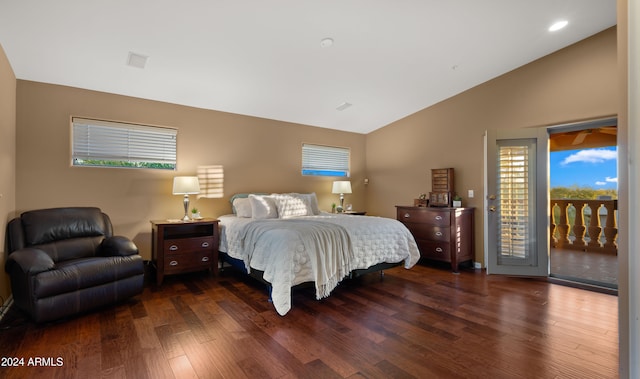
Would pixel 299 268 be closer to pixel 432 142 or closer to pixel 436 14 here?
pixel 436 14

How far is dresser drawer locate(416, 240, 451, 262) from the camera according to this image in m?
4.25

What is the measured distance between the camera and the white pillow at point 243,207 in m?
4.17

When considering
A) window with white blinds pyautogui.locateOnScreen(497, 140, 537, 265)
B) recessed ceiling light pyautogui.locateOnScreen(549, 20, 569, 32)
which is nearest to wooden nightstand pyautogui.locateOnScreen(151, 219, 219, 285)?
window with white blinds pyautogui.locateOnScreen(497, 140, 537, 265)

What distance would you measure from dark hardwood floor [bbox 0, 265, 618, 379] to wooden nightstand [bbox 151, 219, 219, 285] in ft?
1.04

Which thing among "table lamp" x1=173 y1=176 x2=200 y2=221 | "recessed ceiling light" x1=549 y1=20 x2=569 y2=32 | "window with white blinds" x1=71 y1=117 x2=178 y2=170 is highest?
"recessed ceiling light" x1=549 y1=20 x2=569 y2=32

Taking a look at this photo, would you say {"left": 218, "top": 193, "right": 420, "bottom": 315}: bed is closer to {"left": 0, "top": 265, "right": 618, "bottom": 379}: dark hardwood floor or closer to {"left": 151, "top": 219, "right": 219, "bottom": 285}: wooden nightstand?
{"left": 151, "top": 219, "right": 219, "bottom": 285}: wooden nightstand

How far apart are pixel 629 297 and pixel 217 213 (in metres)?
4.42

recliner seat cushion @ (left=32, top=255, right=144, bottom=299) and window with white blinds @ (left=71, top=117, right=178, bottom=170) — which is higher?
window with white blinds @ (left=71, top=117, right=178, bottom=170)

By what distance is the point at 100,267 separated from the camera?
265 cm

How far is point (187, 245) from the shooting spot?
3682 mm

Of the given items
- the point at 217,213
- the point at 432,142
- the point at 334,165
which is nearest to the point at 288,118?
the point at 334,165

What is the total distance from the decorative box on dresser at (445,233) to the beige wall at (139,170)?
80.6 inches

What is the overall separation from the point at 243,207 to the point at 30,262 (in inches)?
88.0

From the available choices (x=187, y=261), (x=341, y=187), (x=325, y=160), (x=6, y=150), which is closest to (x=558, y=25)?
(x=341, y=187)
